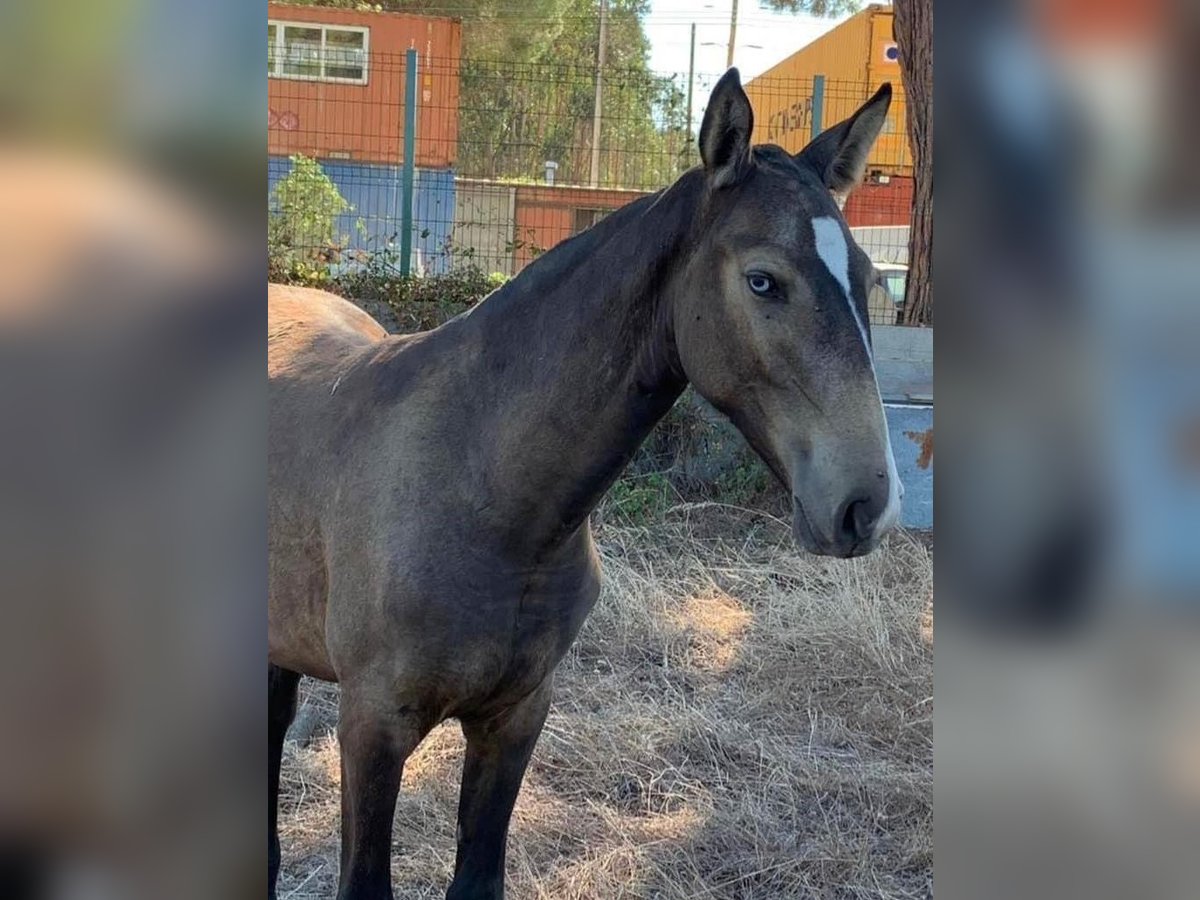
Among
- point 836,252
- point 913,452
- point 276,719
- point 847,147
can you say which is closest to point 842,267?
point 836,252

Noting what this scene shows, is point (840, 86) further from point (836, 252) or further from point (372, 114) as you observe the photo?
point (836, 252)

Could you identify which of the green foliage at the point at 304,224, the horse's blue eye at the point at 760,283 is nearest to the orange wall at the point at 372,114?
the green foliage at the point at 304,224

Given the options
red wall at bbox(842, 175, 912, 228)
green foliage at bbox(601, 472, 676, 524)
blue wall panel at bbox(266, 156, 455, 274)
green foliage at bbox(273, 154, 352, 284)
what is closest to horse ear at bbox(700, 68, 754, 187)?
green foliage at bbox(601, 472, 676, 524)

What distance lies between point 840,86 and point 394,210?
474cm

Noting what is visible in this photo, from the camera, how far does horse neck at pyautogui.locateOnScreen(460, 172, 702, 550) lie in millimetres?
2025

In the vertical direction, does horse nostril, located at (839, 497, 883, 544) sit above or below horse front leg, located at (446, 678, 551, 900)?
above

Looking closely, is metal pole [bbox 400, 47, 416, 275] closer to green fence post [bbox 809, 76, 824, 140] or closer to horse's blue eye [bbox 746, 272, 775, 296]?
green fence post [bbox 809, 76, 824, 140]

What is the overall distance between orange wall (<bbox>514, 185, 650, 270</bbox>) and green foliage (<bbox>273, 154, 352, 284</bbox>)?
4.80 ft
